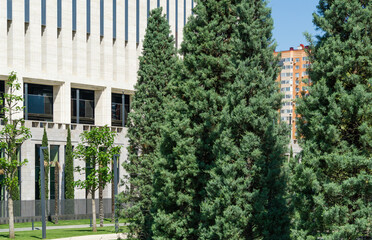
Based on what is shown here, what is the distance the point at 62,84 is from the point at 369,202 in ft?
154

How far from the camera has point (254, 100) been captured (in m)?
17.5

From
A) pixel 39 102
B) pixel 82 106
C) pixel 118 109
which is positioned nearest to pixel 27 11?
pixel 39 102

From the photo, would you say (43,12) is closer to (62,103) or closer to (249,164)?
(62,103)

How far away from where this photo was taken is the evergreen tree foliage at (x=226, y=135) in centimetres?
1747

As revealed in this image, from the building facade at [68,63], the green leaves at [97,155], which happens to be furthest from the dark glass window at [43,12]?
the green leaves at [97,155]

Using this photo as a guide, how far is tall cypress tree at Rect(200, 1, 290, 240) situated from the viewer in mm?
17359

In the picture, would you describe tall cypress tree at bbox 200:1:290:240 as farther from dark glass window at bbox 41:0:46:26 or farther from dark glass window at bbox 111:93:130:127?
dark glass window at bbox 111:93:130:127

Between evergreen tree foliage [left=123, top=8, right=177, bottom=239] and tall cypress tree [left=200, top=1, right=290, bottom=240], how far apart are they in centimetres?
1285

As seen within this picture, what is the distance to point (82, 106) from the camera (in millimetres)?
60656

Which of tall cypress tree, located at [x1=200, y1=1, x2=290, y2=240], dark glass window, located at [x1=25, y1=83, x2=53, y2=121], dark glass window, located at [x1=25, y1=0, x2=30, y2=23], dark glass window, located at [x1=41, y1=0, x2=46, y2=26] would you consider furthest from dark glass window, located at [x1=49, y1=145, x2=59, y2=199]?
tall cypress tree, located at [x1=200, y1=1, x2=290, y2=240]

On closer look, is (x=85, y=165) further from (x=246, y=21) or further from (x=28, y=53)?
(x=246, y=21)

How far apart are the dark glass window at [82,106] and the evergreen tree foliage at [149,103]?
27.8 metres

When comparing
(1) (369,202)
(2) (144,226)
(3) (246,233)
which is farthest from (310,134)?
(2) (144,226)

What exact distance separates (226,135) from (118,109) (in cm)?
4728
